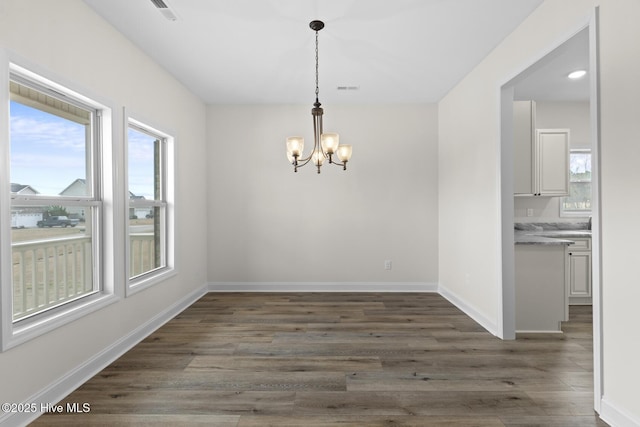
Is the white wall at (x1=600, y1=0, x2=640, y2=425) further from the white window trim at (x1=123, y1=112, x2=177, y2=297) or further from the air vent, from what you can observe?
the white window trim at (x1=123, y1=112, x2=177, y2=297)

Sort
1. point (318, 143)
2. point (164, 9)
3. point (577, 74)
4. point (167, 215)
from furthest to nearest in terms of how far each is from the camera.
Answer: point (167, 215) < point (577, 74) < point (318, 143) < point (164, 9)

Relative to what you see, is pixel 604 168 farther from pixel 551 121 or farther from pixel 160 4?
pixel 551 121

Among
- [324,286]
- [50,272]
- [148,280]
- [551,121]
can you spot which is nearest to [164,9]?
[50,272]

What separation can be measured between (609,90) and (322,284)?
12.8ft

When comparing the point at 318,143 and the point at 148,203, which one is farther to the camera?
the point at 148,203

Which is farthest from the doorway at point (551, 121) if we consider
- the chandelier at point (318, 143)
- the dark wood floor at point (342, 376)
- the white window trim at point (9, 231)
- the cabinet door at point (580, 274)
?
the white window trim at point (9, 231)

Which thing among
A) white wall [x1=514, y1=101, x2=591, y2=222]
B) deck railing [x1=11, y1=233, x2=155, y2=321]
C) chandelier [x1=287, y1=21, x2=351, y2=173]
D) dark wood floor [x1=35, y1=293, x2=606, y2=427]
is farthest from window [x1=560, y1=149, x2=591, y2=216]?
deck railing [x1=11, y1=233, x2=155, y2=321]

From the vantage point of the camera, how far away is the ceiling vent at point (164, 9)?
248 centimetres

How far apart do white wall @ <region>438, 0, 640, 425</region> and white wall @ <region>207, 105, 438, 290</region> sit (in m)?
0.88

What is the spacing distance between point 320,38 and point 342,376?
9.33 feet

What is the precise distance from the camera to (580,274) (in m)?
4.29

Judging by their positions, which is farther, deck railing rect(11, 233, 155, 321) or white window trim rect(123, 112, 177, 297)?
white window trim rect(123, 112, 177, 297)

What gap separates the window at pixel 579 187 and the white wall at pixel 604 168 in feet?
6.57

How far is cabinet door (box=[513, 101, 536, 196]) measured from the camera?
352 centimetres
